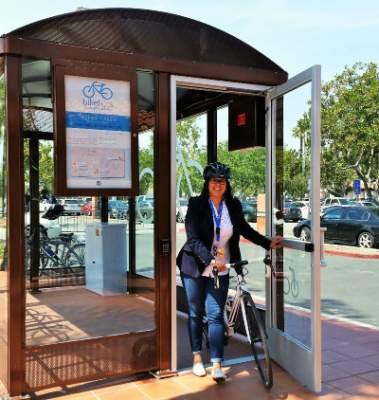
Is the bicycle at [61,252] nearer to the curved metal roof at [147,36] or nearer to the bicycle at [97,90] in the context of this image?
the bicycle at [97,90]

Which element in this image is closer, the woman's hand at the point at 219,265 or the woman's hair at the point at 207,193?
the woman's hand at the point at 219,265

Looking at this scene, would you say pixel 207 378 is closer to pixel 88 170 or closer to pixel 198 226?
pixel 198 226

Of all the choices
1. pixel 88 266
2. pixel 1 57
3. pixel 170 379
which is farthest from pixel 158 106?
pixel 88 266

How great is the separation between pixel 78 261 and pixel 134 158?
11.2 ft

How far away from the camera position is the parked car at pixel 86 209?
5.57 m

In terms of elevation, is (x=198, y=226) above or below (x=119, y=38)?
below

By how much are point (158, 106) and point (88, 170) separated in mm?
777

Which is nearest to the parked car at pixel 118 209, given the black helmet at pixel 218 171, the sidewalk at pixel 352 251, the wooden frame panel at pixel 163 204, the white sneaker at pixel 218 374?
the wooden frame panel at pixel 163 204

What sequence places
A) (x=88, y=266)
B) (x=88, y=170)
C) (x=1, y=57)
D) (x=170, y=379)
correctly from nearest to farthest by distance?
(x=1, y=57), (x=88, y=170), (x=170, y=379), (x=88, y=266)

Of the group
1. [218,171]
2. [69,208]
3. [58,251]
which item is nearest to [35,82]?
[218,171]

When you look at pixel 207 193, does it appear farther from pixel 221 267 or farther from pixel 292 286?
pixel 292 286

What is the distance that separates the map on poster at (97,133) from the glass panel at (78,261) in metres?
0.20

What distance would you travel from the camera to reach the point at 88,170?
12.9ft

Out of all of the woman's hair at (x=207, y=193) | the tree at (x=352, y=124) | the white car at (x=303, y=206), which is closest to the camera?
the white car at (x=303, y=206)
